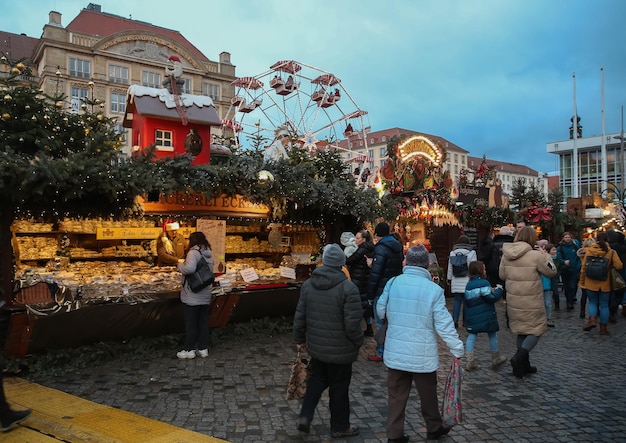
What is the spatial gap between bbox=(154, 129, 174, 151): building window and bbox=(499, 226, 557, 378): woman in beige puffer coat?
5.41 metres

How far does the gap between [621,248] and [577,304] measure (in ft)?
10.7

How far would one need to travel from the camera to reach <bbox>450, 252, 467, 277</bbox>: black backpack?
26.0ft

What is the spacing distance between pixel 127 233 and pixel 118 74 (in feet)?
128

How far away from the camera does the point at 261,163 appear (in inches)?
304

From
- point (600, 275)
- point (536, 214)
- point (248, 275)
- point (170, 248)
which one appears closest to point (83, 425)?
point (248, 275)

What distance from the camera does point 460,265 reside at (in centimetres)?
793

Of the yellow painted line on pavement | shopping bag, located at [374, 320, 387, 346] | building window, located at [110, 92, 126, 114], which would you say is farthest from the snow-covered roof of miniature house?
building window, located at [110, 92, 126, 114]

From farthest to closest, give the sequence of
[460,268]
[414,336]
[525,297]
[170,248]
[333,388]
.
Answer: [170,248] < [460,268] < [525,297] < [333,388] < [414,336]

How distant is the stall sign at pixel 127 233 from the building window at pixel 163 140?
2.78 meters

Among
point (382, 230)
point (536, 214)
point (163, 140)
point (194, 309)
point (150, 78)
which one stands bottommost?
point (194, 309)

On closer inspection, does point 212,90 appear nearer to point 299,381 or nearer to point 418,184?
point 418,184

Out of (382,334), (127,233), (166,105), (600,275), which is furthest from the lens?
(127,233)

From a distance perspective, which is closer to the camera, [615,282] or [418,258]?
[418,258]

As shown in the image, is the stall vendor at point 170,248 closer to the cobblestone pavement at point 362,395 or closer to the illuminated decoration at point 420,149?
the cobblestone pavement at point 362,395
